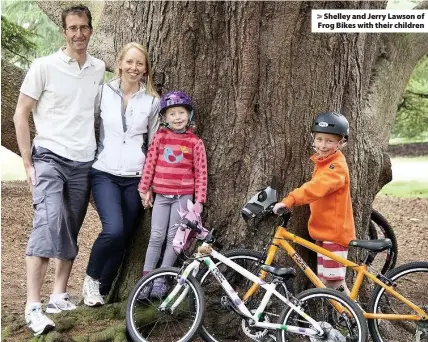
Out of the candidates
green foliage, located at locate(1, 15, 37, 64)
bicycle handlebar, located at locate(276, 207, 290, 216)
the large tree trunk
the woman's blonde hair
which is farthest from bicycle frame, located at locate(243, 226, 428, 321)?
green foliage, located at locate(1, 15, 37, 64)

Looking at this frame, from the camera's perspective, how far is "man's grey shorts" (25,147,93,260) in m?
4.64

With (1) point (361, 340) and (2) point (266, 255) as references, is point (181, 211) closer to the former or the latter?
(2) point (266, 255)

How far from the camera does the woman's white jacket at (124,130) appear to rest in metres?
4.75

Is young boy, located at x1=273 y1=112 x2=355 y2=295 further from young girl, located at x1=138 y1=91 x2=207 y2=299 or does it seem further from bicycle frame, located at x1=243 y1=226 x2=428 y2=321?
young girl, located at x1=138 y1=91 x2=207 y2=299

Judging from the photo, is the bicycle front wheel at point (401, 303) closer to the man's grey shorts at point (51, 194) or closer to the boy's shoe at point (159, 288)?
the boy's shoe at point (159, 288)

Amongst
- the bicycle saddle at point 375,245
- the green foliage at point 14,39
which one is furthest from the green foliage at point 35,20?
the bicycle saddle at point 375,245

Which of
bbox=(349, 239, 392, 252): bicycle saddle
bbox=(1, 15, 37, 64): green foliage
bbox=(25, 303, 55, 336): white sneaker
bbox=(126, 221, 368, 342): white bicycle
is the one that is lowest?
bbox=(25, 303, 55, 336): white sneaker

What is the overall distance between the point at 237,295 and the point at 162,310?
1.71 ft

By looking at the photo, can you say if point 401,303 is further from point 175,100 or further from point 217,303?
point 175,100

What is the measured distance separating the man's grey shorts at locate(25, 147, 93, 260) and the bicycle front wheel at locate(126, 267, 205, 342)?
2.26 ft

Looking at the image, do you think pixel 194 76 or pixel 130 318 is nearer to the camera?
pixel 130 318

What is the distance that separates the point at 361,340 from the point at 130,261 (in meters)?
1.92

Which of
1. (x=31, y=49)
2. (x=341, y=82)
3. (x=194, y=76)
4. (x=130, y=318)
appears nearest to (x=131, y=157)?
(x=194, y=76)

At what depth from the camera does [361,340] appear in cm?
421
